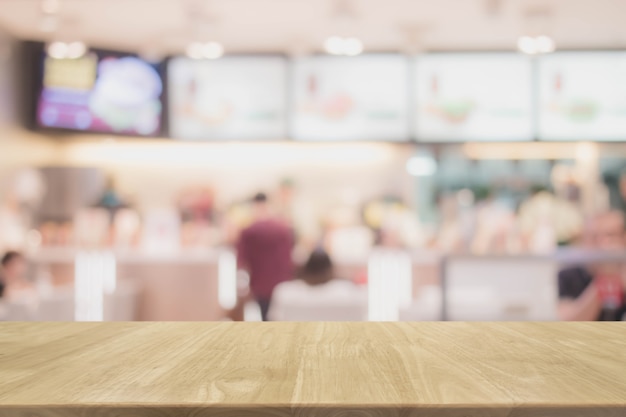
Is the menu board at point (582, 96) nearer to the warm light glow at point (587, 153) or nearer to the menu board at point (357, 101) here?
the warm light glow at point (587, 153)

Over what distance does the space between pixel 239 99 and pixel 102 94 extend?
1153mm

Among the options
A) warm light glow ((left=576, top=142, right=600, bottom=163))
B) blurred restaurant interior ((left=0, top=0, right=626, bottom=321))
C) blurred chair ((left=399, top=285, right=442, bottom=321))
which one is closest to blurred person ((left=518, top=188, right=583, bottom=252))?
blurred restaurant interior ((left=0, top=0, right=626, bottom=321))

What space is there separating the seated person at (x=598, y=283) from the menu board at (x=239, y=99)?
2.56 meters

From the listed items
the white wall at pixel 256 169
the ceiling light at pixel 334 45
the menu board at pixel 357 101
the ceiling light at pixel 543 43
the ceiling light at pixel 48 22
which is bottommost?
the white wall at pixel 256 169

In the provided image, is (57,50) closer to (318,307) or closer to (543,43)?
(318,307)

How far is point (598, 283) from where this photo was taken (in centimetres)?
477

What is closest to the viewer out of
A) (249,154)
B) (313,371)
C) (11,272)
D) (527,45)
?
(313,371)

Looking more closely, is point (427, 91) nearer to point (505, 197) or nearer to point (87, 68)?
point (505, 197)

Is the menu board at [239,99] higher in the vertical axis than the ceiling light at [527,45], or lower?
lower

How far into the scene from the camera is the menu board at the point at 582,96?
5328 mm

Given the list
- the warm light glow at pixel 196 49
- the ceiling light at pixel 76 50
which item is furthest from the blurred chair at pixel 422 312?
the ceiling light at pixel 76 50

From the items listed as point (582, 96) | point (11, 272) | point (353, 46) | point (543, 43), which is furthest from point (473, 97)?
point (11, 272)

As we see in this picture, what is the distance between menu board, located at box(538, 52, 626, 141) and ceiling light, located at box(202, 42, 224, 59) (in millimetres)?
2662

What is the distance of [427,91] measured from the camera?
5.42m
